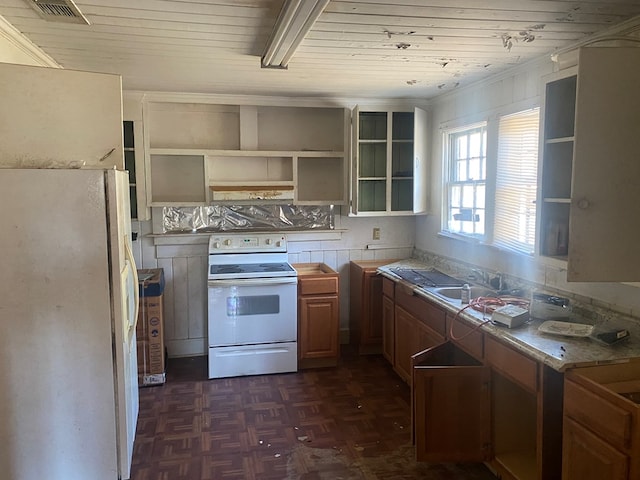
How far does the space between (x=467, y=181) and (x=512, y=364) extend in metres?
1.88

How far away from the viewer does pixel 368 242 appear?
4.87m

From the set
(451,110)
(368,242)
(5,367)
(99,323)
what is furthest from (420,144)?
(5,367)

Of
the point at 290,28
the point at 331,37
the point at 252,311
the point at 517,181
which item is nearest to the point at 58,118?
the point at 290,28

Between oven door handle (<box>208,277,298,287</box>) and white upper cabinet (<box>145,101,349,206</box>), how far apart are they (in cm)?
73

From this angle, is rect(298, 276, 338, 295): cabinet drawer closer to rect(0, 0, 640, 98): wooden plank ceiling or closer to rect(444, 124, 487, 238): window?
rect(444, 124, 487, 238): window

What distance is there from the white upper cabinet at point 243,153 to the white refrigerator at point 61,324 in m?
2.00

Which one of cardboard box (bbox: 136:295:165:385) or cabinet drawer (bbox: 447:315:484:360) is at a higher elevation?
cabinet drawer (bbox: 447:315:484:360)

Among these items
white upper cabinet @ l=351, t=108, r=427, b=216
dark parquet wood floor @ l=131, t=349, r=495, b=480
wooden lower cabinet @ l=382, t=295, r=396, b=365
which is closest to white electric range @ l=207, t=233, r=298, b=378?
dark parquet wood floor @ l=131, t=349, r=495, b=480

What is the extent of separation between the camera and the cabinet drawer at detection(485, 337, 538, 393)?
222 centimetres

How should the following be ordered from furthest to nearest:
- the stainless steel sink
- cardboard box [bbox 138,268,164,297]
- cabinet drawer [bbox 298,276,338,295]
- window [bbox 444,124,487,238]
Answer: cabinet drawer [bbox 298,276,338,295]
cardboard box [bbox 138,268,164,297]
window [bbox 444,124,487,238]
the stainless steel sink

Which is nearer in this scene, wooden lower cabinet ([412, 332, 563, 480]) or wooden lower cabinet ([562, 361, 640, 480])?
wooden lower cabinet ([562, 361, 640, 480])

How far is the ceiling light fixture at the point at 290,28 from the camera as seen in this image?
206 centimetres

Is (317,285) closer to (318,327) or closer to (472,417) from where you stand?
(318,327)

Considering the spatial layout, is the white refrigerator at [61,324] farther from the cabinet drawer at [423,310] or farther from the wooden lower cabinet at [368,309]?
the wooden lower cabinet at [368,309]
